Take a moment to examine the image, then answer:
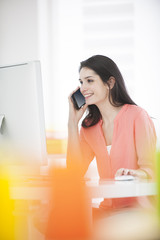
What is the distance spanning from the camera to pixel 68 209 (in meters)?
0.69

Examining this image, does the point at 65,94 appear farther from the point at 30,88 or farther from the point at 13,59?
the point at 30,88

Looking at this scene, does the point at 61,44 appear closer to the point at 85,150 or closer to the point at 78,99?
the point at 78,99

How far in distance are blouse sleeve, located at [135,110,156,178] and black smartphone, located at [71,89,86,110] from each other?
343mm

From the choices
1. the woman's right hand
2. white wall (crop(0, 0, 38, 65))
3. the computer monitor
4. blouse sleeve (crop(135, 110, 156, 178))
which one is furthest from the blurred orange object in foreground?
white wall (crop(0, 0, 38, 65))

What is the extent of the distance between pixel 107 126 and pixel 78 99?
0.76ft

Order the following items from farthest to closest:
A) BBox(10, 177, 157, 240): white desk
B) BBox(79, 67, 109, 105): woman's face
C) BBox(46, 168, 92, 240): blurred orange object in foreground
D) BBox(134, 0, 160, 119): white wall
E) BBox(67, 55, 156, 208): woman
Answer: BBox(134, 0, 160, 119): white wall → BBox(79, 67, 109, 105): woman's face → BBox(67, 55, 156, 208): woman → BBox(10, 177, 157, 240): white desk → BBox(46, 168, 92, 240): blurred orange object in foreground

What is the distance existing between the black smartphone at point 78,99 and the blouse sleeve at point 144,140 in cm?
34

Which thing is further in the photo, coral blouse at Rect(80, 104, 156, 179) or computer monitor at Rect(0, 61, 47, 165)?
coral blouse at Rect(80, 104, 156, 179)

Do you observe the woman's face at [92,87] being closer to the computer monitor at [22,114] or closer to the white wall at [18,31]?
the computer monitor at [22,114]

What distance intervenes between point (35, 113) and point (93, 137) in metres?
0.71

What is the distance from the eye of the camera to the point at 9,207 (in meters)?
0.72

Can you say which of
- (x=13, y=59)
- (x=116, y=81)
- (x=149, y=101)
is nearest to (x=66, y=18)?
(x=13, y=59)

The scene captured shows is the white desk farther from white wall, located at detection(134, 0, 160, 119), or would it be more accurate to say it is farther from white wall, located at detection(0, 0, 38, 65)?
white wall, located at detection(0, 0, 38, 65)

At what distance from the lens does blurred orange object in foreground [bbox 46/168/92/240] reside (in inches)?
27.0
